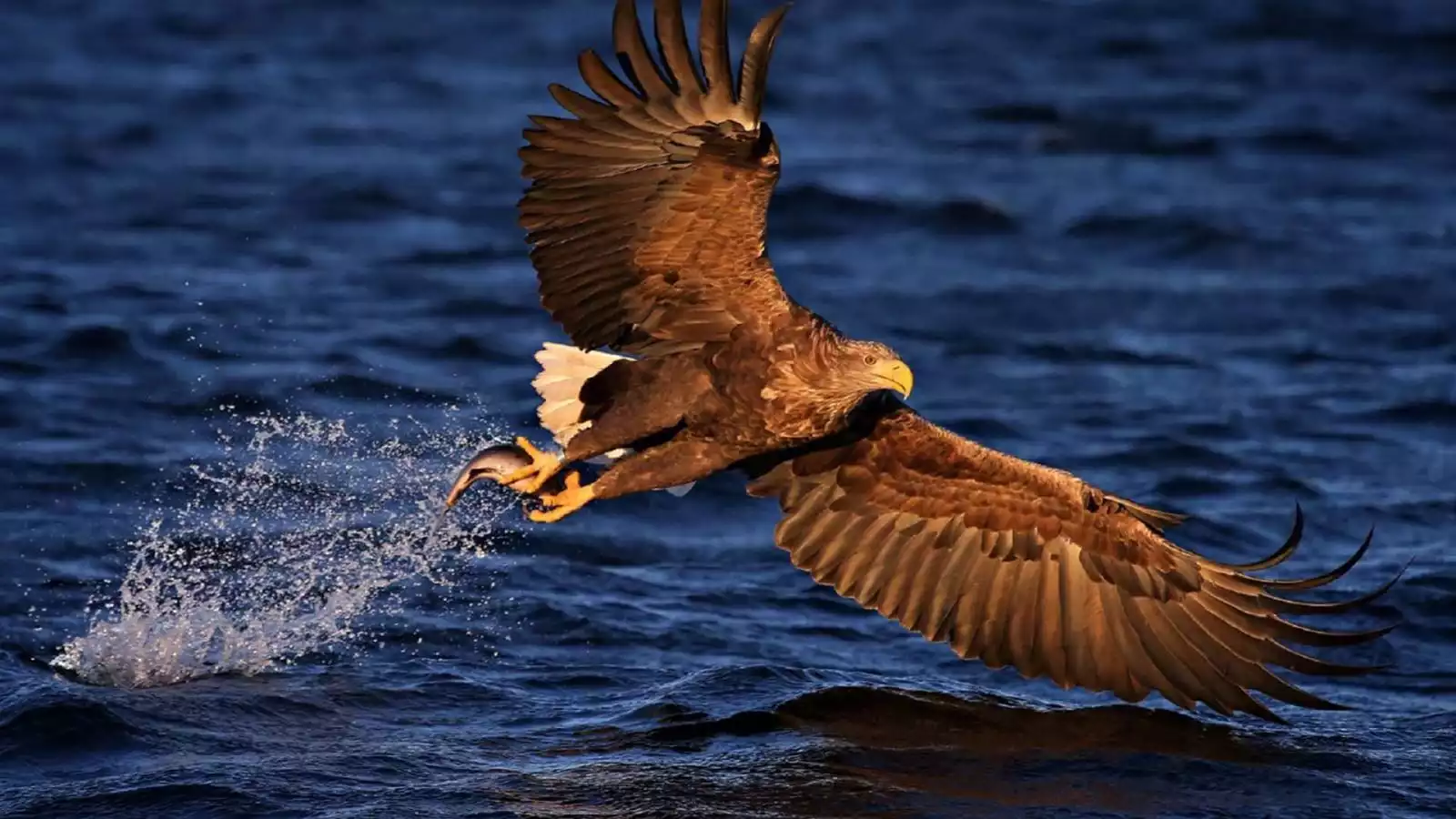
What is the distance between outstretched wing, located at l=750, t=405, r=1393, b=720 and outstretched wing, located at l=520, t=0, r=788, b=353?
86 cm

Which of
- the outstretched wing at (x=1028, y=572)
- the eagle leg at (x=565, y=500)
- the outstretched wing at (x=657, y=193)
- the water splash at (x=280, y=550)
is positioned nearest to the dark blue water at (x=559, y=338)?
the water splash at (x=280, y=550)

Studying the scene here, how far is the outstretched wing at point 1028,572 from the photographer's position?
6.22 metres

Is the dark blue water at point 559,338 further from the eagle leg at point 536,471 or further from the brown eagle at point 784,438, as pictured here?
the eagle leg at point 536,471

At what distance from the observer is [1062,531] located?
645 centimetres

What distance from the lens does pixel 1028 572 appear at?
6.56 metres

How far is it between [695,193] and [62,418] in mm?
4151

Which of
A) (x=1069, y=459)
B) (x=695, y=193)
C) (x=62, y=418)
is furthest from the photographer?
(x=1069, y=459)

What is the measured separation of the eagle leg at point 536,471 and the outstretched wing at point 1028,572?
895mm

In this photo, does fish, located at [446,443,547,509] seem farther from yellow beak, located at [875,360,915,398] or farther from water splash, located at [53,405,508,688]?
yellow beak, located at [875,360,915,398]

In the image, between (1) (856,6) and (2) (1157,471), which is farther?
(1) (856,6)

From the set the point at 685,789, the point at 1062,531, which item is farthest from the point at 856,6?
the point at 685,789

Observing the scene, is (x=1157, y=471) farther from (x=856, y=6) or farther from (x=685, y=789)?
(x=856, y=6)

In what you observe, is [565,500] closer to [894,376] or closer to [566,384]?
[566,384]

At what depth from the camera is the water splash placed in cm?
648
